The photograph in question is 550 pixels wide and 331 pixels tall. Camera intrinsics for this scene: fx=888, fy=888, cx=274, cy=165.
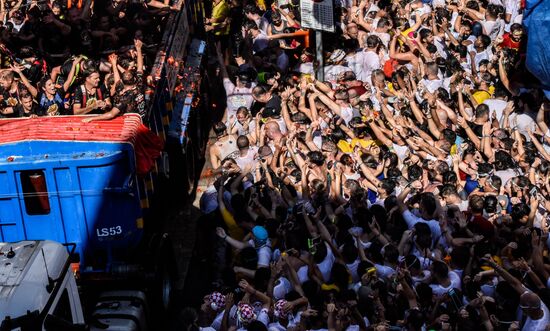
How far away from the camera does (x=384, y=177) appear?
1092 centimetres

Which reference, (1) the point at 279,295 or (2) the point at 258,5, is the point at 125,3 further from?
(1) the point at 279,295

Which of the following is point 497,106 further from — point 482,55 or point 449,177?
point 449,177

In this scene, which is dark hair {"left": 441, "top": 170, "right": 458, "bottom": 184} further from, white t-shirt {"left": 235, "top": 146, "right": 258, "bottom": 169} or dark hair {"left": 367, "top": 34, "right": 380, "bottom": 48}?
dark hair {"left": 367, "top": 34, "right": 380, "bottom": 48}

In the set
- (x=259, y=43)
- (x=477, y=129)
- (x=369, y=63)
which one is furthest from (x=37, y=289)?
(x=259, y=43)

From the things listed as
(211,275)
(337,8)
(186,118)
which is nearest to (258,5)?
(337,8)

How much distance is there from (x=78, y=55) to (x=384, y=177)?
4.97 meters

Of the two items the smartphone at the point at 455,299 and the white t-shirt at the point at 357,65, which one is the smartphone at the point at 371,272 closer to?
the smartphone at the point at 455,299

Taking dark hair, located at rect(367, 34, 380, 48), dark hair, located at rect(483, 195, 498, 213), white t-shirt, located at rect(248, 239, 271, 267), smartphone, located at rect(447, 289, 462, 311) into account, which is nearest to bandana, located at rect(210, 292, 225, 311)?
white t-shirt, located at rect(248, 239, 271, 267)

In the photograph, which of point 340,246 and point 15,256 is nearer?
point 15,256

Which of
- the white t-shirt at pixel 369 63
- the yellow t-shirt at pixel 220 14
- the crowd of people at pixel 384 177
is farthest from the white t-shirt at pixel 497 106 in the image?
the yellow t-shirt at pixel 220 14

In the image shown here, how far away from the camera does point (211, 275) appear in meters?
10.7

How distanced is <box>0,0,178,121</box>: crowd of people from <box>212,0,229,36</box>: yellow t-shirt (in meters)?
1.56

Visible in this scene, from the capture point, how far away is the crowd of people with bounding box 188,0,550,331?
8461 millimetres

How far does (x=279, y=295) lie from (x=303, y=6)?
6.09m
